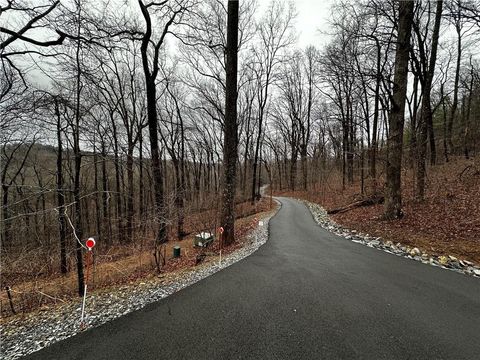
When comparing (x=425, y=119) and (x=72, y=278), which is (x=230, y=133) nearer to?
(x=72, y=278)

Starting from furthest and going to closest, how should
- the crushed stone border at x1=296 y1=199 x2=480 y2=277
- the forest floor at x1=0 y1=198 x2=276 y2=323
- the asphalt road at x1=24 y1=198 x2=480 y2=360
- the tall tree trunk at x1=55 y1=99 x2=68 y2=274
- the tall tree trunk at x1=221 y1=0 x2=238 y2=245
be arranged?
1. the tall tree trunk at x1=221 y1=0 x2=238 y2=245
2. the tall tree trunk at x1=55 y1=99 x2=68 y2=274
3. the forest floor at x1=0 y1=198 x2=276 y2=323
4. the crushed stone border at x1=296 y1=199 x2=480 y2=277
5. the asphalt road at x1=24 y1=198 x2=480 y2=360

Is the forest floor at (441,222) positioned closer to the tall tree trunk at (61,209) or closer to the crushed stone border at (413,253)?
the crushed stone border at (413,253)

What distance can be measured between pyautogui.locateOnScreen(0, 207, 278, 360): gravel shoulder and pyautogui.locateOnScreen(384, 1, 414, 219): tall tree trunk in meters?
7.03

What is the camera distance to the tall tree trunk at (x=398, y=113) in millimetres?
7930

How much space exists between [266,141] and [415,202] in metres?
26.7

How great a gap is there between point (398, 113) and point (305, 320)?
859cm

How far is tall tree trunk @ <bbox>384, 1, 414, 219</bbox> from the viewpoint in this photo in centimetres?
793

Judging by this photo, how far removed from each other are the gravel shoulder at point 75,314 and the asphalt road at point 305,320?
0.31 m

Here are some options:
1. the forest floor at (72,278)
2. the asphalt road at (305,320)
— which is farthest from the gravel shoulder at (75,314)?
the forest floor at (72,278)

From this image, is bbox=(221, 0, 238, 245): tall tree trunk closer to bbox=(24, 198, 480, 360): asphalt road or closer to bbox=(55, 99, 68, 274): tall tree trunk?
bbox=(24, 198, 480, 360): asphalt road

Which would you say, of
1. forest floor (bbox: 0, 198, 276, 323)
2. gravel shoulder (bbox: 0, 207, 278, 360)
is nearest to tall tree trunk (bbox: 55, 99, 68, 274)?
forest floor (bbox: 0, 198, 276, 323)

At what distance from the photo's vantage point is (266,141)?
35188 mm

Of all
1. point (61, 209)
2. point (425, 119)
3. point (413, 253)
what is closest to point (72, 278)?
point (61, 209)

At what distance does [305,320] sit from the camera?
3.05 meters
